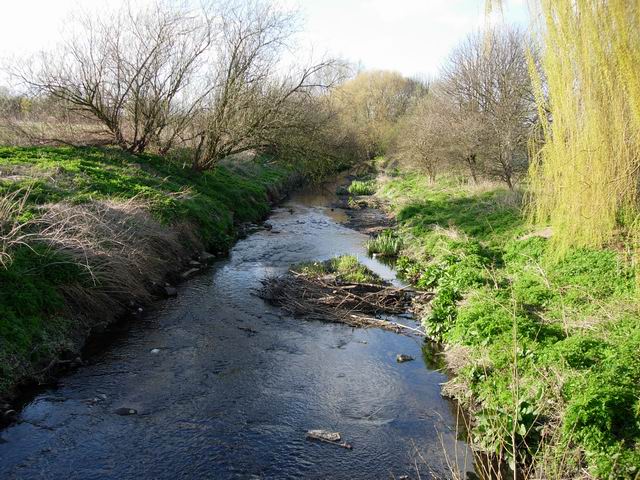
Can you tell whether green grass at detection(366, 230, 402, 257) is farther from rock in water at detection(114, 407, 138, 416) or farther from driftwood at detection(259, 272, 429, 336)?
rock in water at detection(114, 407, 138, 416)

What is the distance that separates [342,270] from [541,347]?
21.9ft

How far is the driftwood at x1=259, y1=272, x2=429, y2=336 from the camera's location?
11211mm

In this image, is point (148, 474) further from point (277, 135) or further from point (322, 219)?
point (322, 219)

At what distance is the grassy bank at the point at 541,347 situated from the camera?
224 inches

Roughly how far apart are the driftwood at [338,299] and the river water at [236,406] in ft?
1.21

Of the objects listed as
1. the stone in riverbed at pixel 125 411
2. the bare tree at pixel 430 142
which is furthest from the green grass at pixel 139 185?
the bare tree at pixel 430 142

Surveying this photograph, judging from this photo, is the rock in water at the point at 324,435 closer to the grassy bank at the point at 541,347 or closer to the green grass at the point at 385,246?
Result: the grassy bank at the point at 541,347

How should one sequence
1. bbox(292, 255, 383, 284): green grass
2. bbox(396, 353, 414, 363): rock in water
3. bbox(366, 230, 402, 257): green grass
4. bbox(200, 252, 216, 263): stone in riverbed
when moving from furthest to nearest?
1. bbox(366, 230, 402, 257): green grass
2. bbox(200, 252, 216, 263): stone in riverbed
3. bbox(292, 255, 383, 284): green grass
4. bbox(396, 353, 414, 363): rock in water

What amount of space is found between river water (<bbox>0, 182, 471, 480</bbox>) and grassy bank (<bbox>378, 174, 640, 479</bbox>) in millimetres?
726

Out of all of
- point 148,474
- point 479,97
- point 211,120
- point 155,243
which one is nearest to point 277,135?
point 211,120

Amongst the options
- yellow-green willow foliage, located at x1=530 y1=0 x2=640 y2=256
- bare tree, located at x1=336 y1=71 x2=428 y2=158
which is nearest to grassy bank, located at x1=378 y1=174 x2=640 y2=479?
yellow-green willow foliage, located at x1=530 y1=0 x2=640 y2=256

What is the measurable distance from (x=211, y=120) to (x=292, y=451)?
16360 mm

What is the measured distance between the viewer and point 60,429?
670 centimetres

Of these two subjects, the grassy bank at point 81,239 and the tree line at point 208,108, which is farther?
the tree line at point 208,108
